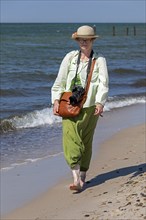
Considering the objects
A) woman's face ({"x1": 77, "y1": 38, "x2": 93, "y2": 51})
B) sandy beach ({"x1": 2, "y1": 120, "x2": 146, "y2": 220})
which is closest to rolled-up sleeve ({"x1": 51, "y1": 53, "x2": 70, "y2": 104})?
woman's face ({"x1": 77, "y1": 38, "x2": 93, "y2": 51})

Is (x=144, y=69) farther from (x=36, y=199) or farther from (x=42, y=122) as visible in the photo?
(x=36, y=199)

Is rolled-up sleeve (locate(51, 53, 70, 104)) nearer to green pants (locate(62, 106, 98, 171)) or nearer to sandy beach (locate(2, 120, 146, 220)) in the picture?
green pants (locate(62, 106, 98, 171))

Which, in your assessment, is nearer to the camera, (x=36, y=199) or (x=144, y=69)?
(x=36, y=199)

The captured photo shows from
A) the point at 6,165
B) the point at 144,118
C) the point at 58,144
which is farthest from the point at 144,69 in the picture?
the point at 6,165

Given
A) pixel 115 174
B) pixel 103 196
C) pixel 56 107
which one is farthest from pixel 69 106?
pixel 115 174

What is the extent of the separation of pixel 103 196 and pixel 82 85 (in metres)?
1.11

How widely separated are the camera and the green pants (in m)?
0.16

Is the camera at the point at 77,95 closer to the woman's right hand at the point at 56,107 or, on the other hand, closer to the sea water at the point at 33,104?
the woman's right hand at the point at 56,107

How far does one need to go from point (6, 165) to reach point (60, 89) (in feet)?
6.09

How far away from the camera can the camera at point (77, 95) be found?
5.48 metres

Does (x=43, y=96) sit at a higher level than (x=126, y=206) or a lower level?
lower

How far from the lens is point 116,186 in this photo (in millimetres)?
5719

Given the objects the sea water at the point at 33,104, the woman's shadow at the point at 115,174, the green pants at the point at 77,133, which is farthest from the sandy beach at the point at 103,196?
the sea water at the point at 33,104

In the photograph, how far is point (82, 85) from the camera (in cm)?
559
